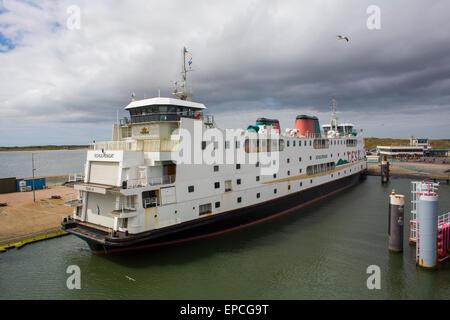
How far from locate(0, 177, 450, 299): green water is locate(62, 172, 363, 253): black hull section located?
0.59 m

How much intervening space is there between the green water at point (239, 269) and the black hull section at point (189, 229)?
592 millimetres

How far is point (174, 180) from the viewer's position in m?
13.2

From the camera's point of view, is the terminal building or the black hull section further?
the terminal building

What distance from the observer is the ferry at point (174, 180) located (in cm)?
1198

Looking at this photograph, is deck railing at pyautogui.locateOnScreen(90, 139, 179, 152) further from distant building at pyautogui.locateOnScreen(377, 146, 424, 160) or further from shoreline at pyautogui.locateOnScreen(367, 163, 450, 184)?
distant building at pyautogui.locateOnScreen(377, 146, 424, 160)

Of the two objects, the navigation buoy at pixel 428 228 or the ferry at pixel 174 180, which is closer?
the navigation buoy at pixel 428 228

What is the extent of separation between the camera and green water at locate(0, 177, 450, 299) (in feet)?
33.5

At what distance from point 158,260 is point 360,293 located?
353 inches

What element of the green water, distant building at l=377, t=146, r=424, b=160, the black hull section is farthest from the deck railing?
distant building at l=377, t=146, r=424, b=160

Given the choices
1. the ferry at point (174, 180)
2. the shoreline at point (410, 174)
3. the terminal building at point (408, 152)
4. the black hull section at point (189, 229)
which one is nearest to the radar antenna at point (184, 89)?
the ferry at point (174, 180)

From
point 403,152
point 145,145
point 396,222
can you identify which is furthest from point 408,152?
point 145,145

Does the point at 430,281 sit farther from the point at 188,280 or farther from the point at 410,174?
the point at 410,174

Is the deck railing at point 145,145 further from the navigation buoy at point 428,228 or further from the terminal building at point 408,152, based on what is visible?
the terminal building at point 408,152

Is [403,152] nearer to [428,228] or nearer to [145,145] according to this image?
[428,228]
